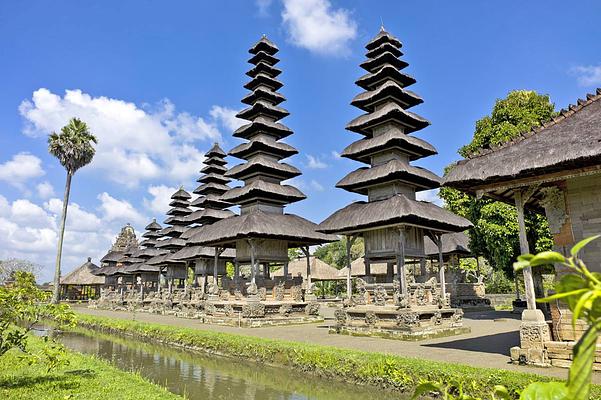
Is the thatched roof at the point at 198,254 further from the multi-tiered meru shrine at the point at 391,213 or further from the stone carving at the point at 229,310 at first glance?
the multi-tiered meru shrine at the point at 391,213

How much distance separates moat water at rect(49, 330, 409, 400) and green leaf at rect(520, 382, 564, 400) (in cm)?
849

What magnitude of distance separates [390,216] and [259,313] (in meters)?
8.66

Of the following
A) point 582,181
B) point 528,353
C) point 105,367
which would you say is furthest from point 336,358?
point 582,181

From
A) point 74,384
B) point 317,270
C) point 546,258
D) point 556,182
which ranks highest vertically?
point 556,182

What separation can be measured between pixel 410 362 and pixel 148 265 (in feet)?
112

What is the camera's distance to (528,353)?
→ 30.3 ft

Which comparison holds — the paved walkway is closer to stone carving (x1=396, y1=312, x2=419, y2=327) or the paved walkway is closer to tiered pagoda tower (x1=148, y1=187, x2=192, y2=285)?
stone carving (x1=396, y1=312, x2=419, y2=327)

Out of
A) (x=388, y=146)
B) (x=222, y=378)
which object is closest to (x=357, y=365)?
(x=222, y=378)

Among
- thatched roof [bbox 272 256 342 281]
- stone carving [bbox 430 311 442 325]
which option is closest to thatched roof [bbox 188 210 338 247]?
stone carving [bbox 430 311 442 325]

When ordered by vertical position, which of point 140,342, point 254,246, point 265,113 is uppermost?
point 265,113

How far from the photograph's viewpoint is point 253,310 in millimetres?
20500

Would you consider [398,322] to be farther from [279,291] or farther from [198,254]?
[198,254]

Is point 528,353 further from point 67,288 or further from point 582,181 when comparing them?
point 67,288

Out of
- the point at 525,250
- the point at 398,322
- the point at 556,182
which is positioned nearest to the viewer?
the point at 556,182
